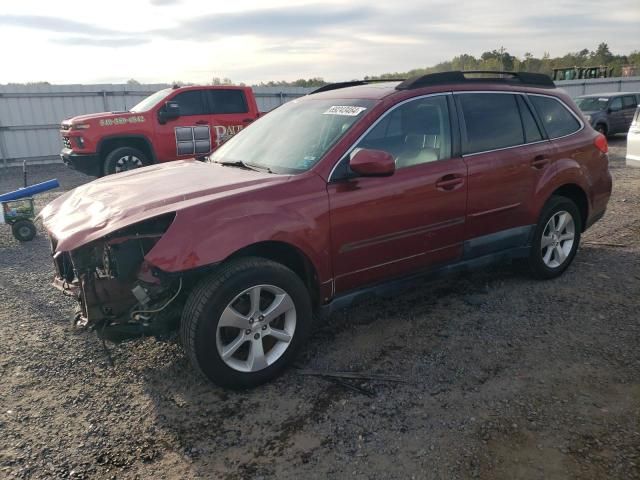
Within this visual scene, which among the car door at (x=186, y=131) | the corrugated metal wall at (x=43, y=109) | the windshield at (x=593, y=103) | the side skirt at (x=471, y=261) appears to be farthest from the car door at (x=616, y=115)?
the corrugated metal wall at (x=43, y=109)

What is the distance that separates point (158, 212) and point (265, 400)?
1.29 m

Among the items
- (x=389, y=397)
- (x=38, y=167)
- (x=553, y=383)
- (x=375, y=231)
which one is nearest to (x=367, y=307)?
(x=375, y=231)

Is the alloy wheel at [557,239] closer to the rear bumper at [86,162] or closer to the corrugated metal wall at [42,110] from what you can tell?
the rear bumper at [86,162]

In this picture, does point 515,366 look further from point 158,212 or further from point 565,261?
point 158,212

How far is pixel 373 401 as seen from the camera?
297cm

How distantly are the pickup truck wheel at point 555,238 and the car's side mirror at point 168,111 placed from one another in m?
7.49

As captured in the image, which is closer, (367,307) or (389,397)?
(389,397)

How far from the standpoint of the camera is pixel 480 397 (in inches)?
117

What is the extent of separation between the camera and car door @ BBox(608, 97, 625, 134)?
620 inches

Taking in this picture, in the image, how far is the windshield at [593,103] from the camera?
Result: 15766 mm

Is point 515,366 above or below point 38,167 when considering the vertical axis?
below

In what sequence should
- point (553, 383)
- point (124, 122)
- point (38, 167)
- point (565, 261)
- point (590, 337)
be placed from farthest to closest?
point (38, 167)
point (124, 122)
point (565, 261)
point (590, 337)
point (553, 383)

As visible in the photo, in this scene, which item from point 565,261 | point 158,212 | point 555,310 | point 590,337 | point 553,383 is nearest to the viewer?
point 158,212

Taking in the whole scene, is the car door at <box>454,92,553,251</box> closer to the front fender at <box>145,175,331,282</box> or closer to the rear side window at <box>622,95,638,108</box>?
the front fender at <box>145,175,331,282</box>
